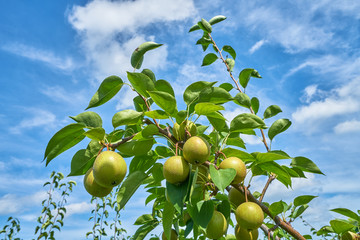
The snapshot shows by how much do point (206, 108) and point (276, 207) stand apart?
0.75 m

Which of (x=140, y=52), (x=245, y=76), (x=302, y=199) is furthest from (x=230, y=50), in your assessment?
(x=302, y=199)

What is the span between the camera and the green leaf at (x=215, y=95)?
62.6 inches

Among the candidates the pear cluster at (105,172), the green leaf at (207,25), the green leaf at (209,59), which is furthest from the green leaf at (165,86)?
the green leaf at (207,25)

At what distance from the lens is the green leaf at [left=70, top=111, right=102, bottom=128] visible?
1536 millimetres

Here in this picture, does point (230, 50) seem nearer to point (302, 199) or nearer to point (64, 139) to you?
point (302, 199)

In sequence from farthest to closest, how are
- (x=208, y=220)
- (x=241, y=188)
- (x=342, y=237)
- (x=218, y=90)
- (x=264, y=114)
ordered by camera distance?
1. (x=264, y=114)
2. (x=342, y=237)
3. (x=241, y=188)
4. (x=218, y=90)
5. (x=208, y=220)

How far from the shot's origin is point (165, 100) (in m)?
1.51

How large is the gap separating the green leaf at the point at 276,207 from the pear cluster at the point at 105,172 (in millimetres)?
896

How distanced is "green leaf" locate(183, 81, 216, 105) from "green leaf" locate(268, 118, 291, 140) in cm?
76

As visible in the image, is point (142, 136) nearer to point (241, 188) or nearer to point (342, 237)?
point (241, 188)

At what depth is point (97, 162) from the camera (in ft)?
4.73

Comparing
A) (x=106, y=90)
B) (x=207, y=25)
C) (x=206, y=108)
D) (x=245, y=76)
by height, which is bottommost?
(x=206, y=108)

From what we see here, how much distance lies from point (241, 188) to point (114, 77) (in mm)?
965

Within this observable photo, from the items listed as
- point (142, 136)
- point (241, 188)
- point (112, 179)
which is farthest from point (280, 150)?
point (112, 179)
